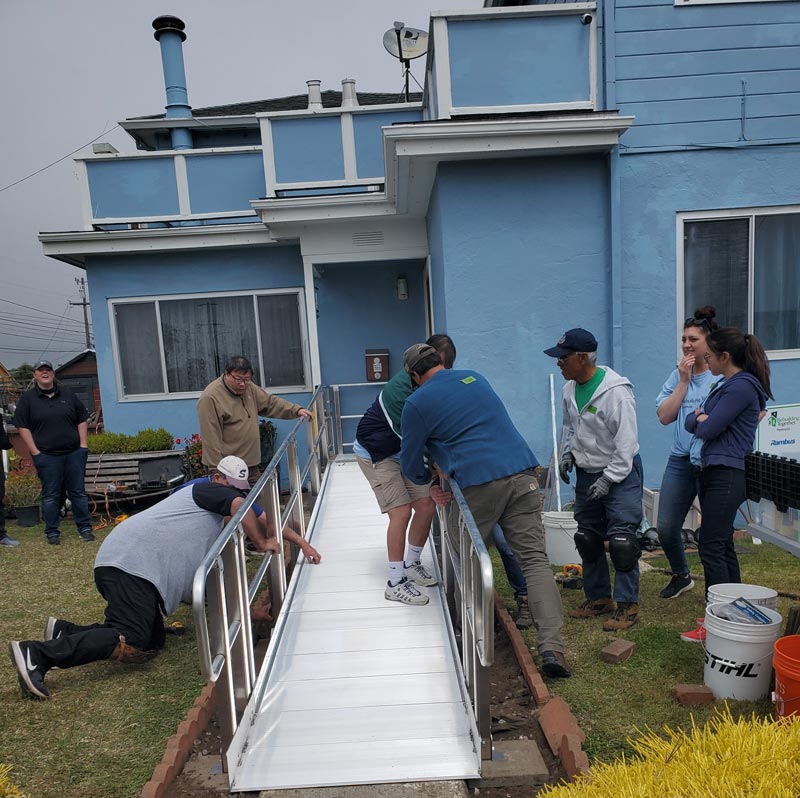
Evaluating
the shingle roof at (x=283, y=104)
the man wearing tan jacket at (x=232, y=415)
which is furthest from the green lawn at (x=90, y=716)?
the shingle roof at (x=283, y=104)

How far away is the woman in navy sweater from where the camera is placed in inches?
130

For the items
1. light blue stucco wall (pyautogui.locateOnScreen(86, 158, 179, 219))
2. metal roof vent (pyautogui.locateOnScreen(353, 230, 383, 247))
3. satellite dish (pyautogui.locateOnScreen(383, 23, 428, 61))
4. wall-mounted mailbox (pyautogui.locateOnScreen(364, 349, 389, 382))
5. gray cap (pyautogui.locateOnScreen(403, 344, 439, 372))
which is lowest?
wall-mounted mailbox (pyautogui.locateOnScreen(364, 349, 389, 382))

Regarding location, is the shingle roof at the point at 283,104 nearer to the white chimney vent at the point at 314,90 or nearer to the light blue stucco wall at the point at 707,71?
the white chimney vent at the point at 314,90

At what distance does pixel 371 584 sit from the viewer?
4199 millimetres

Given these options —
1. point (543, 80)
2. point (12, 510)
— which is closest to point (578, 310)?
point (543, 80)

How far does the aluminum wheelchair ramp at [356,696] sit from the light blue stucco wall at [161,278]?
500 cm

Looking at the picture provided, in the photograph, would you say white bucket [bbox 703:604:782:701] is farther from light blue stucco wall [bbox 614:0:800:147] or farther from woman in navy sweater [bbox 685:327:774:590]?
light blue stucco wall [bbox 614:0:800:147]

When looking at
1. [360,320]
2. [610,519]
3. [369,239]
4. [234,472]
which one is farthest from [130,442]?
[610,519]

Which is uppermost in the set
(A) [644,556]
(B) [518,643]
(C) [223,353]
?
(C) [223,353]

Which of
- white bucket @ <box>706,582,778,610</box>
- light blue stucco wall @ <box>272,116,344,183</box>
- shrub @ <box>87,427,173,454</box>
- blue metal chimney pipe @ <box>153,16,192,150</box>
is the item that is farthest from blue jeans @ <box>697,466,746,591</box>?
blue metal chimney pipe @ <box>153,16,192,150</box>

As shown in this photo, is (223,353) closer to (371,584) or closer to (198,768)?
(371,584)

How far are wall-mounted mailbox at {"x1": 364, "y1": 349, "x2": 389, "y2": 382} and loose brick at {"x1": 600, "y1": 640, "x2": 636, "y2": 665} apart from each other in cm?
567

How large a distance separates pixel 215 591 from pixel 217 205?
698cm

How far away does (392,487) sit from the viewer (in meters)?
3.91
